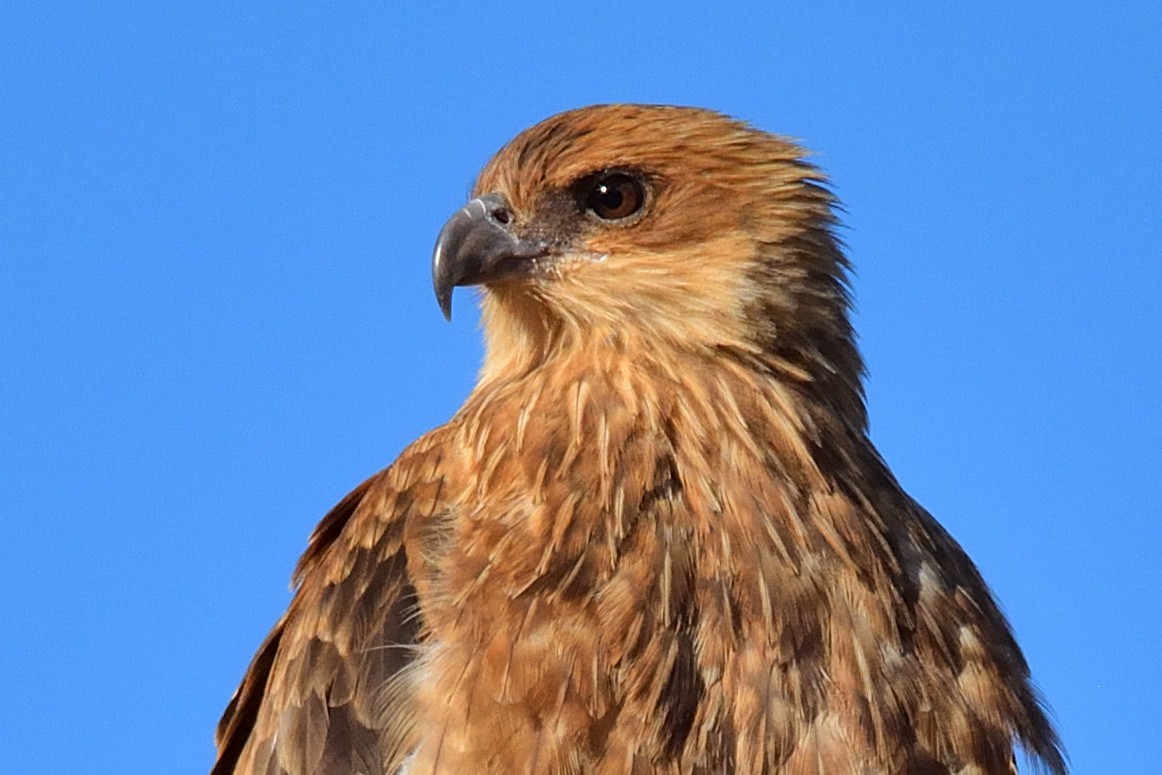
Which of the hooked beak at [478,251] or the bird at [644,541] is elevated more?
the hooked beak at [478,251]

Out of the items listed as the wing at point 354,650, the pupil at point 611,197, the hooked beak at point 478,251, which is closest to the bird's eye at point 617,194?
the pupil at point 611,197

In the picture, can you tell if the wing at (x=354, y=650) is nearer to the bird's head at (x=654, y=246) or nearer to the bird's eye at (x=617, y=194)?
the bird's head at (x=654, y=246)

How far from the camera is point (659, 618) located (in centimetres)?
457

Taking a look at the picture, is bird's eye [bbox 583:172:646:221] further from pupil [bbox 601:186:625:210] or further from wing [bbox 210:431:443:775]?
wing [bbox 210:431:443:775]

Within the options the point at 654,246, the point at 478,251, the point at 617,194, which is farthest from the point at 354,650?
the point at 617,194

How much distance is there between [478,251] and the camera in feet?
17.8

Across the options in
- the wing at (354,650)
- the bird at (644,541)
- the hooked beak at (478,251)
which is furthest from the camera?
the hooked beak at (478,251)

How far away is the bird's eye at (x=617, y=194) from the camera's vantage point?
5.47 metres

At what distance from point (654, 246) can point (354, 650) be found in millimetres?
1676

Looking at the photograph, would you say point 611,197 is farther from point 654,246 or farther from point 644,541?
point 644,541

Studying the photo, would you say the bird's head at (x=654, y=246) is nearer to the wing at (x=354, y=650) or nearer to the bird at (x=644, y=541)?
the bird at (x=644, y=541)

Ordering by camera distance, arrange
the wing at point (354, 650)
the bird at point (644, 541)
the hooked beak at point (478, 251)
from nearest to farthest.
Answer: the bird at point (644, 541) → the wing at point (354, 650) → the hooked beak at point (478, 251)

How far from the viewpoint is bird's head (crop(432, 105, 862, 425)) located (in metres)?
5.28

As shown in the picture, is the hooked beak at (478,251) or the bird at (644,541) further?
the hooked beak at (478,251)
